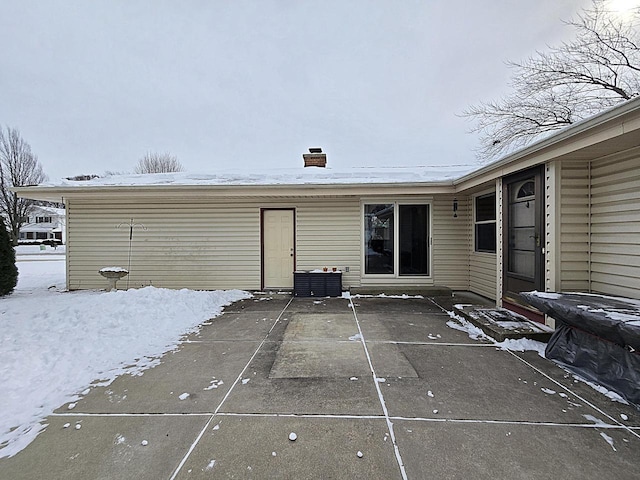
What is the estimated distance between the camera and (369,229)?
7371 mm

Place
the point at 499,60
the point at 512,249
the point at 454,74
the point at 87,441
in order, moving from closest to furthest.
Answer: the point at 87,441 < the point at 512,249 < the point at 499,60 < the point at 454,74

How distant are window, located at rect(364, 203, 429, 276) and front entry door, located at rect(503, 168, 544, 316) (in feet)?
7.33

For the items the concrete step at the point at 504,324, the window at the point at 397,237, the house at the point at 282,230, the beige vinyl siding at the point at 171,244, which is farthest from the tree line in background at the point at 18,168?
the concrete step at the point at 504,324

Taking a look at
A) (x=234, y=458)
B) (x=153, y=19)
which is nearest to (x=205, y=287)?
(x=234, y=458)

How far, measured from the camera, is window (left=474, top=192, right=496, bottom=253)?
6258 millimetres

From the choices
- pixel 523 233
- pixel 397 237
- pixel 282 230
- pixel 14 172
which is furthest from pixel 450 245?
pixel 14 172

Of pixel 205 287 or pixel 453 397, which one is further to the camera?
pixel 205 287

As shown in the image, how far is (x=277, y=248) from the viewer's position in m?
7.59

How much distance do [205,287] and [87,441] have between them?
572 cm

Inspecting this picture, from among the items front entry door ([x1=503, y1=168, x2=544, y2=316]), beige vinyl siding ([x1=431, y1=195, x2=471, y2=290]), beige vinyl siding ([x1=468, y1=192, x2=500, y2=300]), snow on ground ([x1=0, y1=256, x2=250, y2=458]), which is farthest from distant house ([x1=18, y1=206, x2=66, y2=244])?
front entry door ([x1=503, y1=168, x2=544, y2=316])

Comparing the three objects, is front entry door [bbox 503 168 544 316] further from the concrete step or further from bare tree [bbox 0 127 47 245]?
bare tree [bbox 0 127 47 245]

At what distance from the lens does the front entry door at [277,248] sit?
7574mm

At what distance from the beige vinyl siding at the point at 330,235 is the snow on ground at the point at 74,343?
252cm

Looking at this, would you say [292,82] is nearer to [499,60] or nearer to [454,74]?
[454,74]
